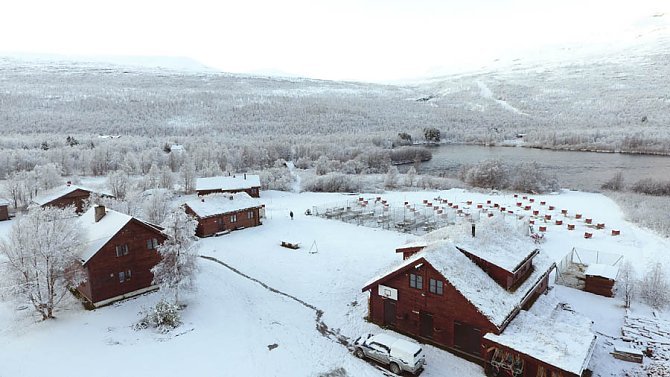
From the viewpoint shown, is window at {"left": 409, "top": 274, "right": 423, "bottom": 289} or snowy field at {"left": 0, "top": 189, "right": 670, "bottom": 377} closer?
snowy field at {"left": 0, "top": 189, "right": 670, "bottom": 377}

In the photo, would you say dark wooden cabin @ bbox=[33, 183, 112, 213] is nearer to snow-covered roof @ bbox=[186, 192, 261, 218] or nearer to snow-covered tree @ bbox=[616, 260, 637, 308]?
snow-covered roof @ bbox=[186, 192, 261, 218]

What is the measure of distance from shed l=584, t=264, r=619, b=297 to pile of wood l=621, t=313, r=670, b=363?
2.49 metres

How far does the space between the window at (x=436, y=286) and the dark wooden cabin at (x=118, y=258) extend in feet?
54.8

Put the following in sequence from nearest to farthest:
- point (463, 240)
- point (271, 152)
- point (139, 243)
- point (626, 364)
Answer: point (626, 364) → point (463, 240) → point (139, 243) → point (271, 152)

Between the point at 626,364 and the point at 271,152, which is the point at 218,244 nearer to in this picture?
the point at 626,364

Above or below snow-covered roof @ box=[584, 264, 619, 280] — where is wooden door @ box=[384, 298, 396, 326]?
below

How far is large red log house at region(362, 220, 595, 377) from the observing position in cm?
1739

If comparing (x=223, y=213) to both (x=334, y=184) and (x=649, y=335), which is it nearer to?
(x=334, y=184)

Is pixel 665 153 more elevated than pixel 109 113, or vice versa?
pixel 109 113

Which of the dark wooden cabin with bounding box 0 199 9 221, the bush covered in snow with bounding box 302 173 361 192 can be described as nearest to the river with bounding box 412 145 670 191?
the bush covered in snow with bounding box 302 173 361 192

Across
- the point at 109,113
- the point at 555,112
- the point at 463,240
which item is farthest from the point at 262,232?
the point at 555,112

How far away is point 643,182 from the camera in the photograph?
63656 millimetres

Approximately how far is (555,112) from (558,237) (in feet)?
505

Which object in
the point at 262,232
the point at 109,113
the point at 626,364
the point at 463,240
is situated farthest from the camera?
the point at 109,113
